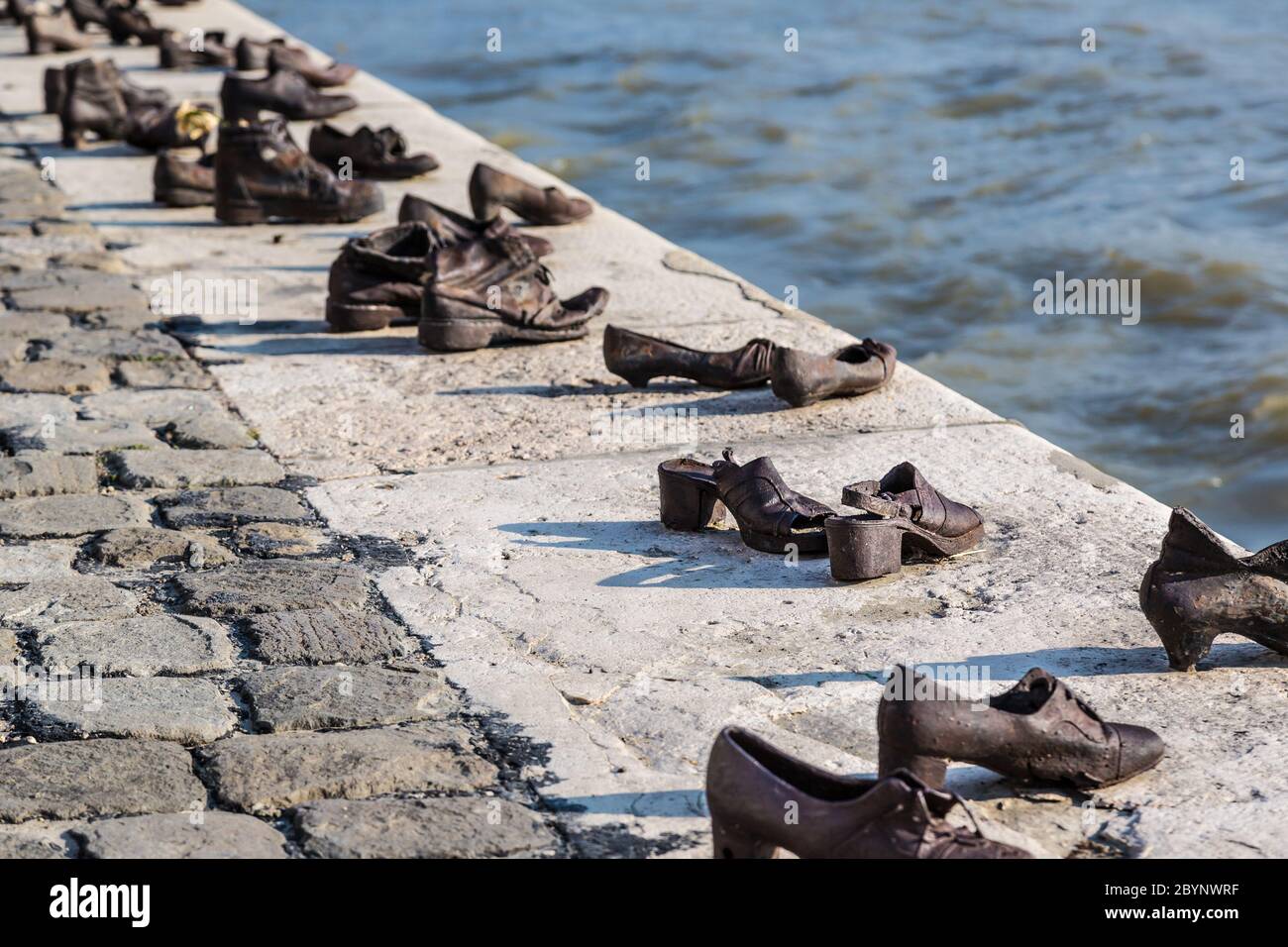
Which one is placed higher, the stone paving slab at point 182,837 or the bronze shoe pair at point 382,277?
the bronze shoe pair at point 382,277

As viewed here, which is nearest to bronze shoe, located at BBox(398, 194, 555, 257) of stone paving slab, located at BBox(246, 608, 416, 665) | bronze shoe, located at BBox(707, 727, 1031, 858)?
stone paving slab, located at BBox(246, 608, 416, 665)

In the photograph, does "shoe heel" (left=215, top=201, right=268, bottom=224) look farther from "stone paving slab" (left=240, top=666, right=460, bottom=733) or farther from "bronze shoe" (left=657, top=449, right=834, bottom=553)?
"stone paving slab" (left=240, top=666, right=460, bottom=733)

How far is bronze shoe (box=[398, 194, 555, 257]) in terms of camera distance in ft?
17.3

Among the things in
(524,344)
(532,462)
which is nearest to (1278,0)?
(524,344)

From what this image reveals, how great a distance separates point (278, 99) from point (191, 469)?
469cm

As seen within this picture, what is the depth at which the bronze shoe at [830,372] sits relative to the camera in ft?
14.3

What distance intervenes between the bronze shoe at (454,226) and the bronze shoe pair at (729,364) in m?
0.78

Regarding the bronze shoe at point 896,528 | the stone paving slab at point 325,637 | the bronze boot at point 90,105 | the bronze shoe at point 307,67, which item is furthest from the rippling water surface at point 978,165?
the stone paving slab at point 325,637

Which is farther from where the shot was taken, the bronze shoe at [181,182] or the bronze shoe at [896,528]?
the bronze shoe at [181,182]

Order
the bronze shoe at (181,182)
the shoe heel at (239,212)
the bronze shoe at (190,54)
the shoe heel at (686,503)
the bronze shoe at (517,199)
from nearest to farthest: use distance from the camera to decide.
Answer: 1. the shoe heel at (686,503)
2. the bronze shoe at (517,199)
3. the shoe heel at (239,212)
4. the bronze shoe at (181,182)
5. the bronze shoe at (190,54)

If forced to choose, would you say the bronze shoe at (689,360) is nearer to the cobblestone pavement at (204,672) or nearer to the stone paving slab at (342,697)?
the cobblestone pavement at (204,672)

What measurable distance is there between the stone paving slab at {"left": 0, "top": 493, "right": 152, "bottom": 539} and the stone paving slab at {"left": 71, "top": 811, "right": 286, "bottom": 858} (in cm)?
129

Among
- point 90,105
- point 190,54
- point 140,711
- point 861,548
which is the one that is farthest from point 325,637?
point 190,54

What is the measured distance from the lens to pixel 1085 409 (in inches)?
250
